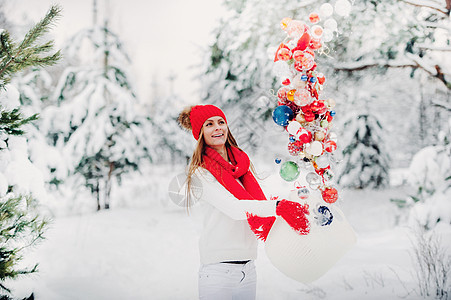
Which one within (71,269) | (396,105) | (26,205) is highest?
(396,105)

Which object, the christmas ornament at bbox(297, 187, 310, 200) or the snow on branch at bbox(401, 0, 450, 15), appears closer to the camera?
the christmas ornament at bbox(297, 187, 310, 200)

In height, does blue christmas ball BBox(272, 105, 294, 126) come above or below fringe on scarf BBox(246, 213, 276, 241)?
above

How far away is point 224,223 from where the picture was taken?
2.04m

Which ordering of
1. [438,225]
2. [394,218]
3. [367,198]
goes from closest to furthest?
[438,225], [394,218], [367,198]

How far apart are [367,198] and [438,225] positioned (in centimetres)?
609

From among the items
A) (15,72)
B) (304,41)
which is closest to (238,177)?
(304,41)

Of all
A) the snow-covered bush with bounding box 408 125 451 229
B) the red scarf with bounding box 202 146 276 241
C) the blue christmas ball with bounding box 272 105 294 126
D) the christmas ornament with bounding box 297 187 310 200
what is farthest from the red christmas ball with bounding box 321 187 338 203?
the snow-covered bush with bounding box 408 125 451 229

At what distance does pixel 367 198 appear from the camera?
34.9 ft

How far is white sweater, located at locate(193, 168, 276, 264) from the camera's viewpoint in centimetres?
190

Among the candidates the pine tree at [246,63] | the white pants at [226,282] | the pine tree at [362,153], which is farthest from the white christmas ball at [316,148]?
the pine tree at [362,153]

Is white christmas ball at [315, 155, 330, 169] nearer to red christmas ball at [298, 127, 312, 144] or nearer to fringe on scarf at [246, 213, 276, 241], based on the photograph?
red christmas ball at [298, 127, 312, 144]

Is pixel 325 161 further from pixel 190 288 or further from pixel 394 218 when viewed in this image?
pixel 394 218

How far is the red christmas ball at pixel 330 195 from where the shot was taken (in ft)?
6.05

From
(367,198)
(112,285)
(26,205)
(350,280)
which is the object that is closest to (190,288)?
(112,285)
